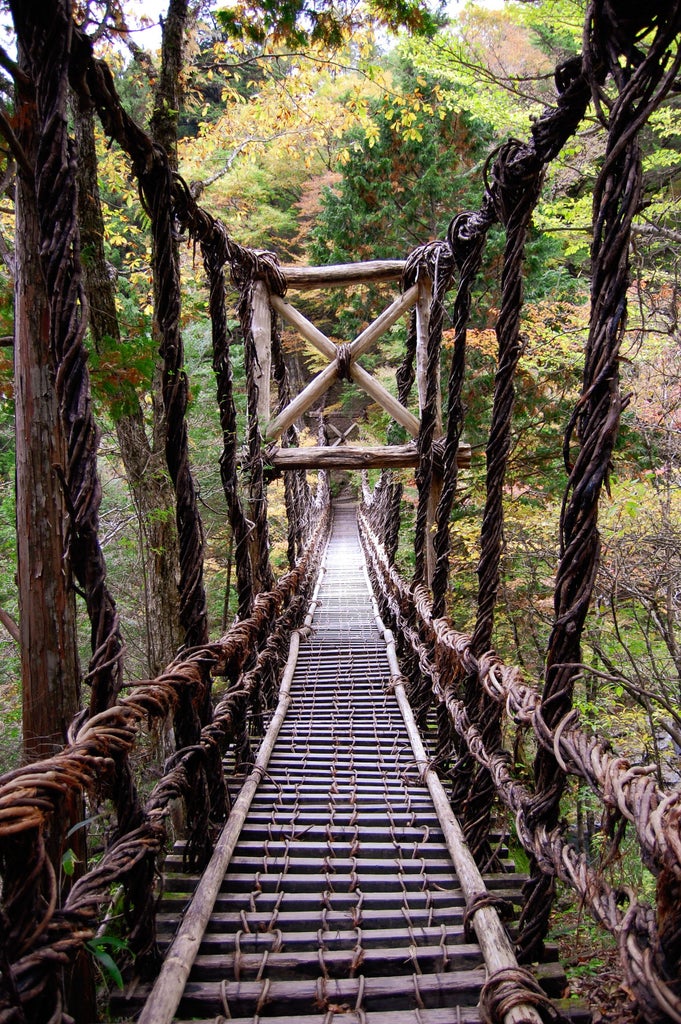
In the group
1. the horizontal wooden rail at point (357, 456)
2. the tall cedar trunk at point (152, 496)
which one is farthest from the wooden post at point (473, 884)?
the horizontal wooden rail at point (357, 456)

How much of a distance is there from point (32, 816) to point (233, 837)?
1.28m

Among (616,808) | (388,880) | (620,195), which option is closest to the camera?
(616,808)

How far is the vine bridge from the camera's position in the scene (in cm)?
99

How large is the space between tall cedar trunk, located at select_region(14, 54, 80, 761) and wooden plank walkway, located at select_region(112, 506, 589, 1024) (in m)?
0.66

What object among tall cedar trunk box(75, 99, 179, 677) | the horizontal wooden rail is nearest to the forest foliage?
tall cedar trunk box(75, 99, 179, 677)

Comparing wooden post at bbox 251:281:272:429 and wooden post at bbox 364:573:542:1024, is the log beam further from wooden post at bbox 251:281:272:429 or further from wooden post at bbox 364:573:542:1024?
wooden post at bbox 364:573:542:1024

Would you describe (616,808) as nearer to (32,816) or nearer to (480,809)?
(32,816)

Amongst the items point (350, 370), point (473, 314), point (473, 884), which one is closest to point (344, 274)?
point (350, 370)

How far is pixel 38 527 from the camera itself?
194cm

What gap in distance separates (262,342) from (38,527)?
3.39 meters

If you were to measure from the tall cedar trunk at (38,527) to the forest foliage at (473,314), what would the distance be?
44.8 inches

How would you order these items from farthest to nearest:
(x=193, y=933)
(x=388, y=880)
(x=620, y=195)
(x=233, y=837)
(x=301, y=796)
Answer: (x=301, y=796) < (x=233, y=837) < (x=388, y=880) < (x=193, y=933) < (x=620, y=195)

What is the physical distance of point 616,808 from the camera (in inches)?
39.6

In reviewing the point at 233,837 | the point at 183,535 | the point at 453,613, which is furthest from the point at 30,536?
the point at 453,613
